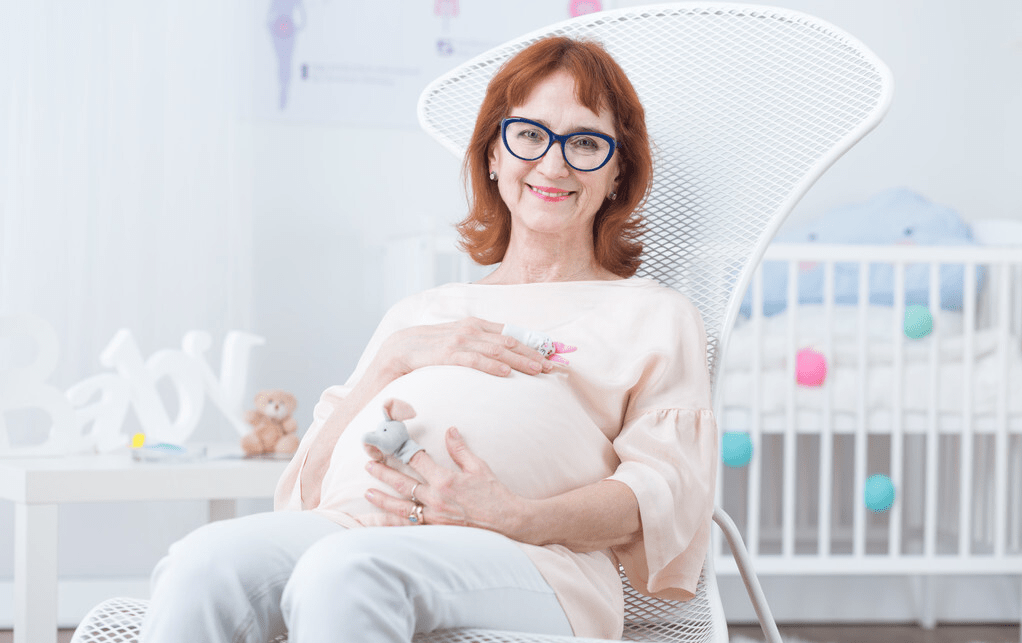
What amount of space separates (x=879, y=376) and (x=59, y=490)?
1.69 meters

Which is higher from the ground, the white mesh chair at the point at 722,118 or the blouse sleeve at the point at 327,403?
the white mesh chair at the point at 722,118

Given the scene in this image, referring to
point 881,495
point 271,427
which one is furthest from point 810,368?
point 271,427

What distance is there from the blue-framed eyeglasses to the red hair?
4 centimetres

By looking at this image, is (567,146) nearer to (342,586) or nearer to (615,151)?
(615,151)

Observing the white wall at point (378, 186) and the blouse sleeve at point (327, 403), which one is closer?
the blouse sleeve at point (327, 403)

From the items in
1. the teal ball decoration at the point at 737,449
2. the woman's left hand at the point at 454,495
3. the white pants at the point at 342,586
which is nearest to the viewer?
the white pants at the point at 342,586

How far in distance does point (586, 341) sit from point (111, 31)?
67.1 inches

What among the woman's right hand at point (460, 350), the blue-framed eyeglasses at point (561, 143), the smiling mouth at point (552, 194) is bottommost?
the woman's right hand at point (460, 350)

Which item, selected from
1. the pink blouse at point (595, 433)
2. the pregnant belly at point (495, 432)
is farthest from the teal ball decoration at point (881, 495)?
the pregnant belly at point (495, 432)

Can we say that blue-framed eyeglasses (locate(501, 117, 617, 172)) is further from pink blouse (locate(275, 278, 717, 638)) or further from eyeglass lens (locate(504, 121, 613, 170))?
pink blouse (locate(275, 278, 717, 638))

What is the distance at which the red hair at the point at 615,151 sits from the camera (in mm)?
1173

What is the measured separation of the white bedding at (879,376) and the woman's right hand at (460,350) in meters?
1.14

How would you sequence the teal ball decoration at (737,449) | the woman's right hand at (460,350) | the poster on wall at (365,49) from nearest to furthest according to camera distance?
the woman's right hand at (460,350) → the teal ball decoration at (737,449) → the poster on wall at (365,49)

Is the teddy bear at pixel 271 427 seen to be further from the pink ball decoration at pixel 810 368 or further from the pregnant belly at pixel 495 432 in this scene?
the pink ball decoration at pixel 810 368
